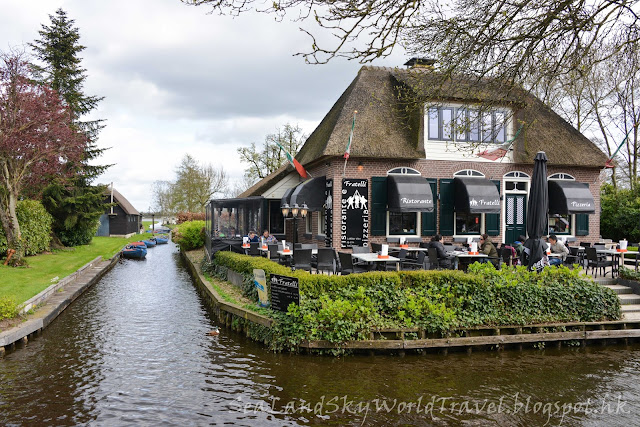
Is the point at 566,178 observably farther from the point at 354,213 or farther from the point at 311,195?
the point at 311,195

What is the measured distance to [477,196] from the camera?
16.8 metres

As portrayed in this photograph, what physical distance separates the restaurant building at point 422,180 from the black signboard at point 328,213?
0.12 feet

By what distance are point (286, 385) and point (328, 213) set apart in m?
10.0

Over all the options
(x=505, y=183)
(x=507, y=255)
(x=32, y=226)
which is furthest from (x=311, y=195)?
(x=32, y=226)

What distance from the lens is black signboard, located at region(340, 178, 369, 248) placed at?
54.7 feet

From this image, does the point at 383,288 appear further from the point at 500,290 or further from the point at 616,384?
the point at 616,384

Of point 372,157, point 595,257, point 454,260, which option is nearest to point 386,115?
point 372,157

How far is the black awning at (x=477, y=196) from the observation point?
55.1 ft

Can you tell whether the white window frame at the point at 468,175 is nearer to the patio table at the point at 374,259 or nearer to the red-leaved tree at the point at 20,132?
the patio table at the point at 374,259

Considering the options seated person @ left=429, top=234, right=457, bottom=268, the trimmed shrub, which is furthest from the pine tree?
seated person @ left=429, top=234, right=457, bottom=268

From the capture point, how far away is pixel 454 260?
13.4m

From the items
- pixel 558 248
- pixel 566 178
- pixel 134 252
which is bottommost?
pixel 134 252

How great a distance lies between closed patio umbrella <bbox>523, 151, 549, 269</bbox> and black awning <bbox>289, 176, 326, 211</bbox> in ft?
24.6

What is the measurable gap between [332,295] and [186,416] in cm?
372
